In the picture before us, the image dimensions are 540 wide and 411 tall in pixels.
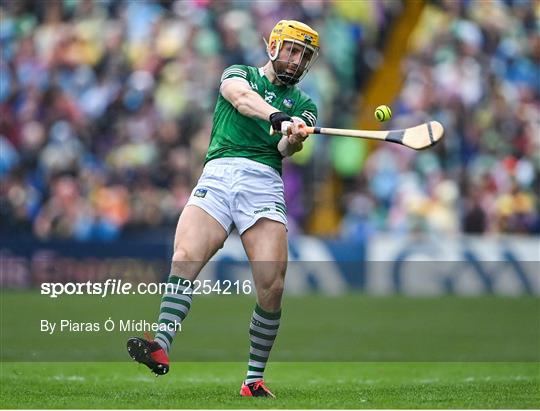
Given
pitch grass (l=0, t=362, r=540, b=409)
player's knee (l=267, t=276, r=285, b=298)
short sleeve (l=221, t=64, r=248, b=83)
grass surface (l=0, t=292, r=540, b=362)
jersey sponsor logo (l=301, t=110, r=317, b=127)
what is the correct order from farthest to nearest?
grass surface (l=0, t=292, r=540, b=362) < jersey sponsor logo (l=301, t=110, r=317, b=127) < short sleeve (l=221, t=64, r=248, b=83) < player's knee (l=267, t=276, r=285, b=298) < pitch grass (l=0, t=362, r=540, b=409)

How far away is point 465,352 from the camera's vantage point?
13773mm

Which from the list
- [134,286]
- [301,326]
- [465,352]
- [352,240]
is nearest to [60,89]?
[134,286]

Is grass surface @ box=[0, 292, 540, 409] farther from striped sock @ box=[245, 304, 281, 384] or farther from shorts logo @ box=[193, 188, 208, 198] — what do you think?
shorts logo @ box=[193, 188, 208, 198]

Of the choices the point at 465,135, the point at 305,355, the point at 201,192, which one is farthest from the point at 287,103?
the point at 465,135

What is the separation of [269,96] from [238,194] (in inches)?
32.4

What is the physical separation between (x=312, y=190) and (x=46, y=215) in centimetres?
451

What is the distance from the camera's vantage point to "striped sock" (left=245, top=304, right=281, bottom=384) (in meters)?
9.38

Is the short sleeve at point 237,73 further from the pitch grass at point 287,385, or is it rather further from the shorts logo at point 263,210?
the pitch grass at point 287,385

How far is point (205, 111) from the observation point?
70.5 ft

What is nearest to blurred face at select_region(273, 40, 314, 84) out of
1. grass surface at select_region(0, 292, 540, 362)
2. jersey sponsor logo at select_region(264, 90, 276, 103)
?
jersey sponsor logo at select_region(264, 90, 276, 103)

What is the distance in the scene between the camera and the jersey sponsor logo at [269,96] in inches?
374

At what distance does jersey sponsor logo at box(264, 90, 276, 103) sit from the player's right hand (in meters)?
0.60

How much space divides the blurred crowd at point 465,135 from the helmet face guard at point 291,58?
11934mm

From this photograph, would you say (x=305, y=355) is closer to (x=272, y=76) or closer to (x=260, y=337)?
(x=260, y=337)
